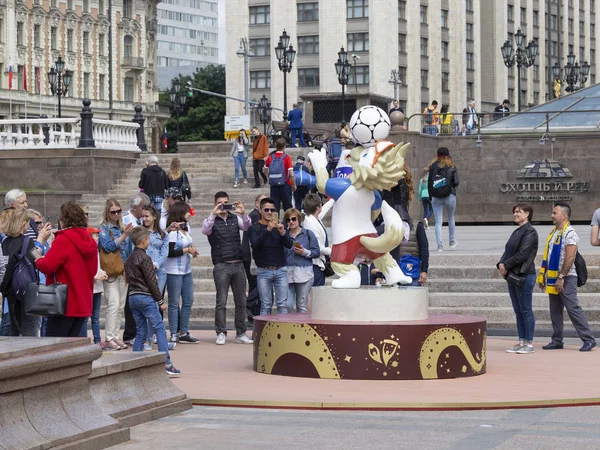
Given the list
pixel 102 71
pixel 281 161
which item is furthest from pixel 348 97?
pixel 102 71

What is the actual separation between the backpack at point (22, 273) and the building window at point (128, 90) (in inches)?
3548

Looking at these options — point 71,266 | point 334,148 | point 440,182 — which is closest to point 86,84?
point 334,148

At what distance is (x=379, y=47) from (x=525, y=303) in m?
71.4

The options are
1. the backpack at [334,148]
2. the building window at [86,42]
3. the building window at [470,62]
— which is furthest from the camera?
the building window at [86,42]

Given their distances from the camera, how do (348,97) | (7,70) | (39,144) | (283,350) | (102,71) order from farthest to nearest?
(102,71), (7,70), (348,97), (39,144), (283,350)

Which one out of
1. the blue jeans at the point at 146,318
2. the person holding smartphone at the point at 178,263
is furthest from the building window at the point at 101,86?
the blue jeans at the point at 146,318

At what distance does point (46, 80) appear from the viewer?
3514 inches

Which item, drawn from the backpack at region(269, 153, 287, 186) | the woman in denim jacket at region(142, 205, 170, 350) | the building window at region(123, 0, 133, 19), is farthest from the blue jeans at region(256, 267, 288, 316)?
the building window at region(123, 0, 133, 19)

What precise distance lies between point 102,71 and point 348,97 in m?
52.2

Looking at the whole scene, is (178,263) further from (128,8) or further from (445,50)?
(128,8)

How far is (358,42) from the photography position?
282 feet

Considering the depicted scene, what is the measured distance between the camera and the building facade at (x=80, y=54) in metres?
86.0

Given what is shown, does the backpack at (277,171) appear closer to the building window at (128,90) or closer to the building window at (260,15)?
the building window at (260,15)

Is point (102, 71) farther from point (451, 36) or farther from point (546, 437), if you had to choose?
point (546, 437)
